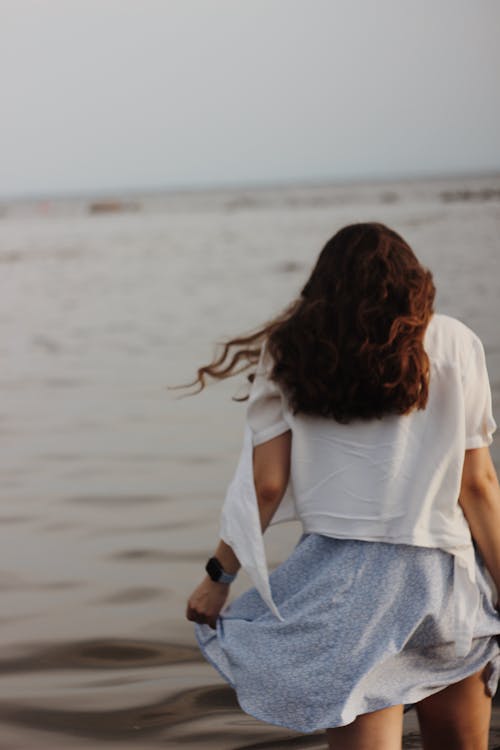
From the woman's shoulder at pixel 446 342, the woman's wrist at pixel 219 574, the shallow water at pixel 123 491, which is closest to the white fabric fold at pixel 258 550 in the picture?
the woman's wrist at pixel 219 574

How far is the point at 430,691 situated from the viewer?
7.59 ft

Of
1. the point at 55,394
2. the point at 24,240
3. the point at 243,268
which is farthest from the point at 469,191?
the point at 55,394

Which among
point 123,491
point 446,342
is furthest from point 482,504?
point 123,491

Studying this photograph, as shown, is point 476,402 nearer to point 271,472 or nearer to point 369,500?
point 369,500

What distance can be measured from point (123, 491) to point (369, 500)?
383 centimetres

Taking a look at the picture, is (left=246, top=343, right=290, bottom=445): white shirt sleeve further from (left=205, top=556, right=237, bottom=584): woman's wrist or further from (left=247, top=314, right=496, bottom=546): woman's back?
(left=205, top=556, right=237, bottom=584): woman's wrist

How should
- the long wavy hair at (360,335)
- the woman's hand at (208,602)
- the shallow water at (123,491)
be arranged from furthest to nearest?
the shallow water at (123,491), the woman's hand at (208,602), the long wavy hair at (360,335)

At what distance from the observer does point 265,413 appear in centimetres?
232

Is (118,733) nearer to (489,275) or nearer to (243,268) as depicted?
(489,275)

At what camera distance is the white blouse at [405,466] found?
7.33ft

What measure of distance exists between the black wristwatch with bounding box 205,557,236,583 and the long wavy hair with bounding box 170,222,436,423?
1.43 ft

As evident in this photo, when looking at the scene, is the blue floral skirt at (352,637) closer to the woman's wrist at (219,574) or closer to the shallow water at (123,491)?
the woman's wrist at (219,574)

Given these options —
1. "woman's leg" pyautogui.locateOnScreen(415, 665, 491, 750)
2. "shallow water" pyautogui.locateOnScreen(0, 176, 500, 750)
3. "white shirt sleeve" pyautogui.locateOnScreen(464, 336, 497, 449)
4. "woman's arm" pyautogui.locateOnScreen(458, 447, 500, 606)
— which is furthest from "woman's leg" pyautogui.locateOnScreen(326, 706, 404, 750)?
"shallow water" pyautogui.locateOnScreen(0, 176, 500, 750)

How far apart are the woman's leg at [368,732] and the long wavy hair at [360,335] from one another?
0.62 m
